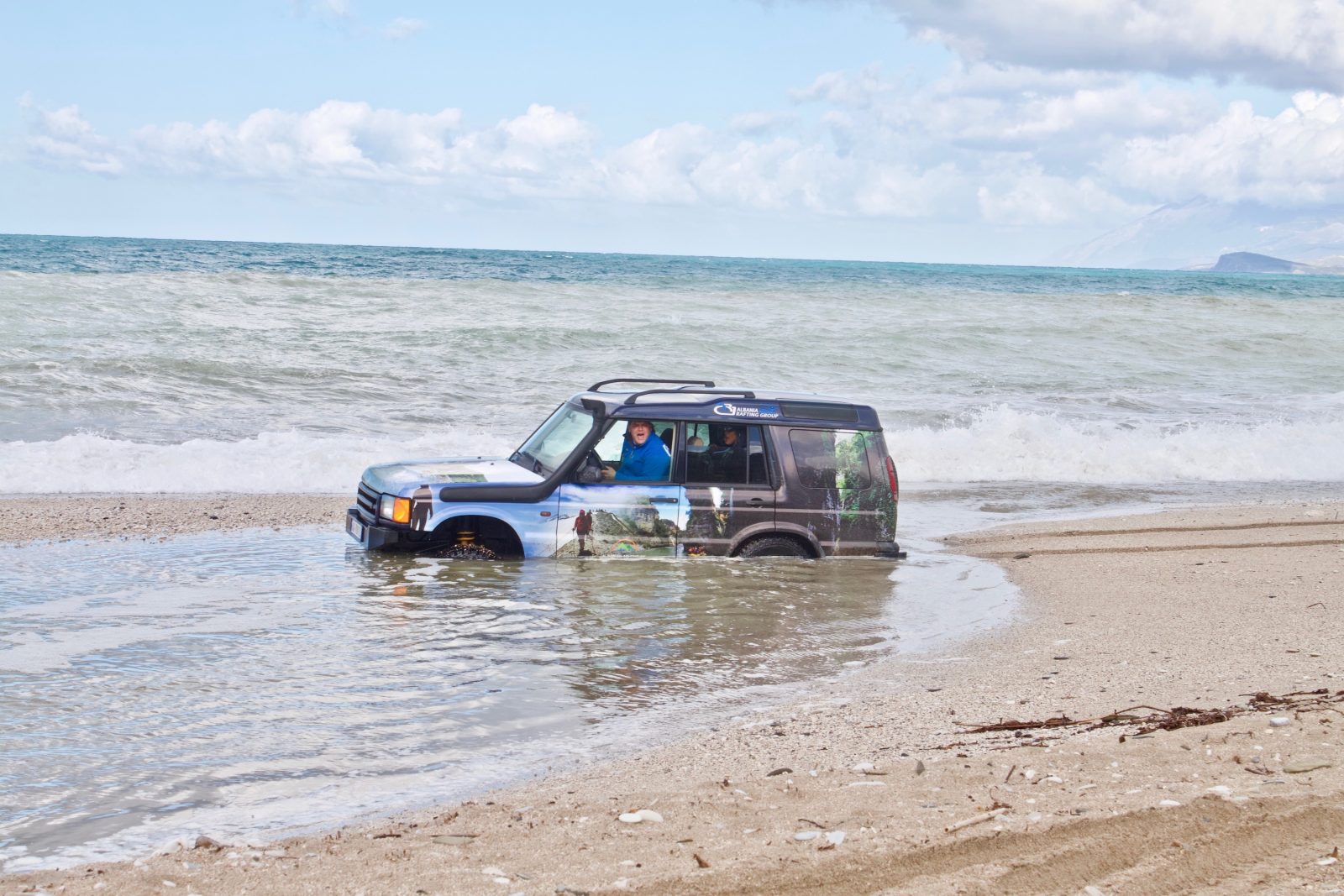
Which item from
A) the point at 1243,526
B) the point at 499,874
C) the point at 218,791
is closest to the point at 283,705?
the point at 218,791

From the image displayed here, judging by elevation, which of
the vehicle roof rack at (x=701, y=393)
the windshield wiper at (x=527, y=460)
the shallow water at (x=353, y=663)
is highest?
the vehicle roof rack at (x=701, y=393)

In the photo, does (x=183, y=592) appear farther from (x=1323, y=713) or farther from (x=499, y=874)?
(x=1323, y=713)

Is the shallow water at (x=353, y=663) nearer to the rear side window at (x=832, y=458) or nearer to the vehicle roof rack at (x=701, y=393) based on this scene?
the rear side window at (x=832, y=458)

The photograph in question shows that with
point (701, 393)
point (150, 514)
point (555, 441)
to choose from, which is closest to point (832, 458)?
point (701, 393)

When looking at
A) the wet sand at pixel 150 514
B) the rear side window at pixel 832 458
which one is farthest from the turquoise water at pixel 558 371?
the rear side window at pixel 832 458

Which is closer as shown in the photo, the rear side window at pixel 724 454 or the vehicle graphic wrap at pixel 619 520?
the vehicle graphic wrap at pixel 619 520

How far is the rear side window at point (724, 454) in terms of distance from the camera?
9.85 m

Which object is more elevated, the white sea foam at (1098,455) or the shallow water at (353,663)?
the white sea foam at (1098,455)

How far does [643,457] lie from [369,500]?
7.42 ft

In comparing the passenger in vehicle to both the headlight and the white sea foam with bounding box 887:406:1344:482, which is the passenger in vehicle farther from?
the white sea foam with bounding box 887:406:1344:482

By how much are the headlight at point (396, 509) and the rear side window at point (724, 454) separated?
224 centimetres

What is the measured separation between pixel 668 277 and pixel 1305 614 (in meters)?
46.9

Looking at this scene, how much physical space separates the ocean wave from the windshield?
4.61 m

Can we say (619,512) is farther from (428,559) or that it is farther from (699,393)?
(428,559)
